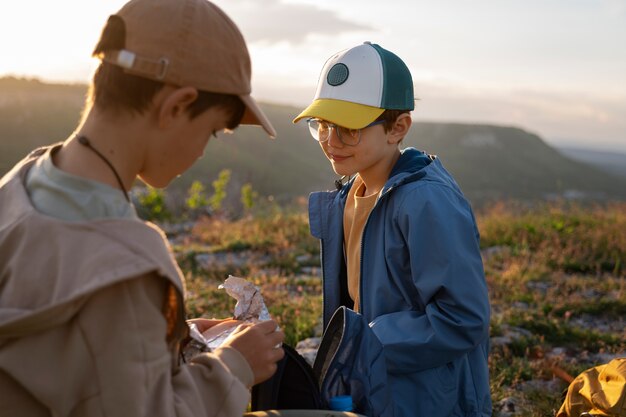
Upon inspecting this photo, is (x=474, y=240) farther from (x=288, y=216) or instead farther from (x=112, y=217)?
(x=288, y=216)

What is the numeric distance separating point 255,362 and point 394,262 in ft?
4.15

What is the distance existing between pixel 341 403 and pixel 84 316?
4.27ft

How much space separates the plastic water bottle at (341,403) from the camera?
2674 millimetres

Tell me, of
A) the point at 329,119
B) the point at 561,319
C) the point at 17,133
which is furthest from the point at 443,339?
the point at 17,133

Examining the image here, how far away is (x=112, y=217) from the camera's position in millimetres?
1752

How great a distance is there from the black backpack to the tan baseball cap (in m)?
1.15

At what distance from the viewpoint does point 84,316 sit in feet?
5.52

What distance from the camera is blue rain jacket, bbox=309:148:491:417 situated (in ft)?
9.92

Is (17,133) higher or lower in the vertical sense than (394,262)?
lower

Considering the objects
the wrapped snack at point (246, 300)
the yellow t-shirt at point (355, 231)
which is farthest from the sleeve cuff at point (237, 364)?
the yellow t-shirt at point (355, 231)

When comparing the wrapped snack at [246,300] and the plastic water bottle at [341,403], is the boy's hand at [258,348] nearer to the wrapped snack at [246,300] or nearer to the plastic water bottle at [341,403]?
the wrapped snack at [246,300]

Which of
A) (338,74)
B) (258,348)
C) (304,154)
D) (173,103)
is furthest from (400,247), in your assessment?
(304,154)

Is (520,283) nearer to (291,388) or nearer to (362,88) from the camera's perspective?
(362,88)

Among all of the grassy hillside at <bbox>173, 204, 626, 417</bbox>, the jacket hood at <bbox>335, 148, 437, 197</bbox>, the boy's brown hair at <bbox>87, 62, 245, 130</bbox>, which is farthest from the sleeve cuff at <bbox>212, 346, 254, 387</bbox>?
Answer: the grassy hillside at <bbox>173, 204, 626, 417</bbox>
